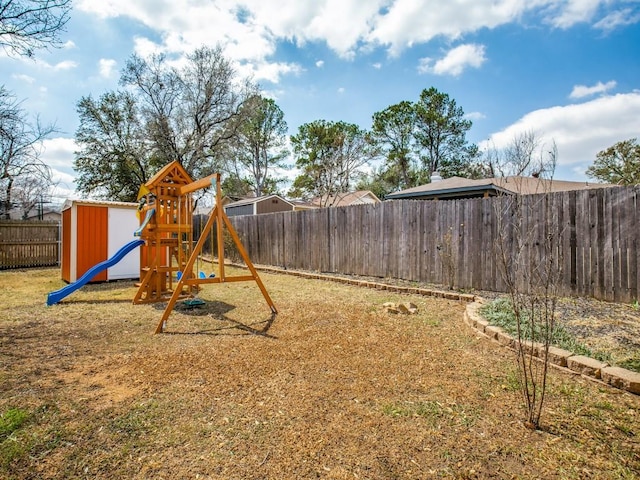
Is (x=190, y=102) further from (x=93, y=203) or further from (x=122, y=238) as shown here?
(x=122, y=238)

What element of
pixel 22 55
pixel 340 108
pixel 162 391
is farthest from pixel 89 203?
pixel 340 108

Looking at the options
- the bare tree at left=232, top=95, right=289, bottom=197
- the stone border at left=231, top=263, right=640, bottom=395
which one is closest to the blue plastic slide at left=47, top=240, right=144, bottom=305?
the stone border at left=231, top=263, right=640, bottom=395

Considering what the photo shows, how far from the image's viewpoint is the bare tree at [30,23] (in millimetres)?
4219

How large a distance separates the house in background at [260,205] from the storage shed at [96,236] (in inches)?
577

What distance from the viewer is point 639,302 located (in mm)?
4488

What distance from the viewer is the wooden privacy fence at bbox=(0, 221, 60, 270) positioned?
1137 centimetres

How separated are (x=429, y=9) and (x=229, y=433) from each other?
7.61 m

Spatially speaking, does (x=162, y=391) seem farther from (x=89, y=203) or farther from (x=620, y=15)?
(x=620, y=15)

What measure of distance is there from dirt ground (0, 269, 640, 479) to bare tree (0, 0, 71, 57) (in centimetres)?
385

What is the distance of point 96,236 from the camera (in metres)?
8.29

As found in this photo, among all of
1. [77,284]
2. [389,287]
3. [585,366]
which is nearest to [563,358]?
A: [585,366]

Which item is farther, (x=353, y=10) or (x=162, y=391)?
(x=353, y=10)

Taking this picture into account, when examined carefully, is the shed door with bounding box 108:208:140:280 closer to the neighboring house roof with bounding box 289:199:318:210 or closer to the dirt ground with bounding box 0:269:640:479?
the dirt ground with bounding box 0:269:640:479

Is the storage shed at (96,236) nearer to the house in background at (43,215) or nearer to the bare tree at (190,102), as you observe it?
the house in background at (43,215)
